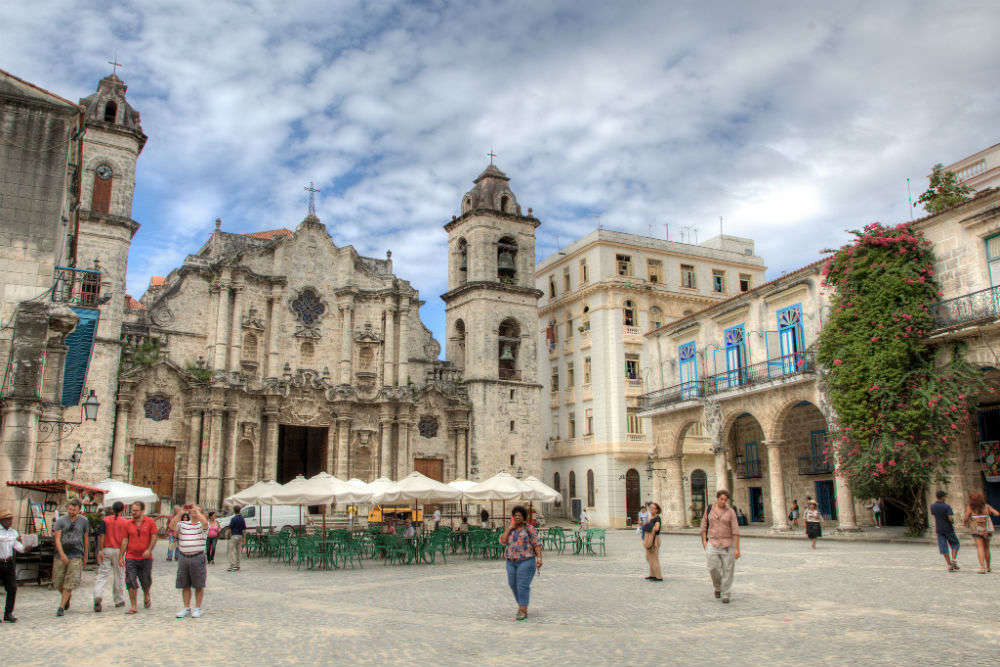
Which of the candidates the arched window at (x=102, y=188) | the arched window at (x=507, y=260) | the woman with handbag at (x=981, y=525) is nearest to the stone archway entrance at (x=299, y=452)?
the arched window at (x=507, y=260)

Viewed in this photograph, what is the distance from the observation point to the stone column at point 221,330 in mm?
36281

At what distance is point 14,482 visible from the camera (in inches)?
566

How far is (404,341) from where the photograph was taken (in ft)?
Result: 134

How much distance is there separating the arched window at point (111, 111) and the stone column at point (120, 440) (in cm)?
1217

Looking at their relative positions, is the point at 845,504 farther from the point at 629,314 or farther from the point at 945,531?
the point at 629,314

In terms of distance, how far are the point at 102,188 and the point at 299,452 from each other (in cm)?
1620

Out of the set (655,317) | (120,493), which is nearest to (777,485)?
(655,317)

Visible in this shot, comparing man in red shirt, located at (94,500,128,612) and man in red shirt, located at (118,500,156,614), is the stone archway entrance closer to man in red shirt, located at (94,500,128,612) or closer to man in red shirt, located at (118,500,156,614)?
man in red shirt, located at (94,500,128,612)

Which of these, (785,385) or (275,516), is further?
(275,516)

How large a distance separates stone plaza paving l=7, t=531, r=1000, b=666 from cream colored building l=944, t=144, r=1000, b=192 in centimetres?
2386

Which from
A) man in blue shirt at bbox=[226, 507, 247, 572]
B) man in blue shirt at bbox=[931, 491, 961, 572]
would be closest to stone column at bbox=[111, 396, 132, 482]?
man in blue shirt at bbox=[226, 507, 247, 572]

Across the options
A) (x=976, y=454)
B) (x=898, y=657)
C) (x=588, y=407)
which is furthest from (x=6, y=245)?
(x=588, y=407)

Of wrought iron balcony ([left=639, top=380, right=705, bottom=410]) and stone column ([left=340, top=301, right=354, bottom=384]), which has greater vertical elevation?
stone column ([left=340, top=301, right=354, bottom=384])

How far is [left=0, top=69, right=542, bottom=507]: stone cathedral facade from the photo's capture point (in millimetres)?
33188
